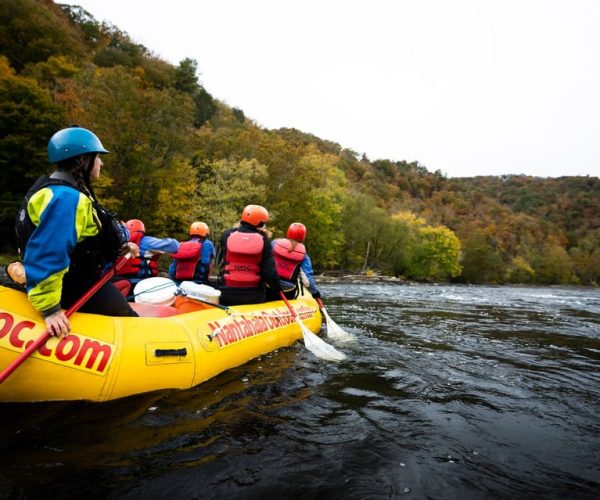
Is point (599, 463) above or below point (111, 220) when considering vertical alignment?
below

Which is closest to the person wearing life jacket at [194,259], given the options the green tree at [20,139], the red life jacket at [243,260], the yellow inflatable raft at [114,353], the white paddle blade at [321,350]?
the red life jacket at [243,260]

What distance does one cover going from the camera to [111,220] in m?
3.13

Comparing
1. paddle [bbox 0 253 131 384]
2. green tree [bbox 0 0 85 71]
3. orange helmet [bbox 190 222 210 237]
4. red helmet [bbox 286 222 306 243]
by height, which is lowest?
→ paddle [bbox 0 253 131 384]

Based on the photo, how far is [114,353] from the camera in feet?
9.89

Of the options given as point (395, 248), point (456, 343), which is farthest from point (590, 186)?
point (456, 343)

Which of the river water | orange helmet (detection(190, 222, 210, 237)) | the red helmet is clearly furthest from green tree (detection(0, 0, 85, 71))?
the river water

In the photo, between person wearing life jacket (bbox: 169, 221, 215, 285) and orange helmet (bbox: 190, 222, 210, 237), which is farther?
orange helmet (bbox: 190, 222, 210, 237)

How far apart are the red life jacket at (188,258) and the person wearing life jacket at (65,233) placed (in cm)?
331

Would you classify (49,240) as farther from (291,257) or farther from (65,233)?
(291,257)

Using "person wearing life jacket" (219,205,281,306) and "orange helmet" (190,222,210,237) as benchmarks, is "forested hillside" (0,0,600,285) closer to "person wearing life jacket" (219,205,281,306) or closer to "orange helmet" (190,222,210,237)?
"orange helmet" (190,222,210,237)

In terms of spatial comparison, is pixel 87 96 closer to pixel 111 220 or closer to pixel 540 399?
pixel 111 220

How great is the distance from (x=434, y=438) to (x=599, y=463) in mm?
1060

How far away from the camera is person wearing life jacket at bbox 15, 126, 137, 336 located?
2.58 meters

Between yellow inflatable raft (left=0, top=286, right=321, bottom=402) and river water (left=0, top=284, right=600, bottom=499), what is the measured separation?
124 millimetres
